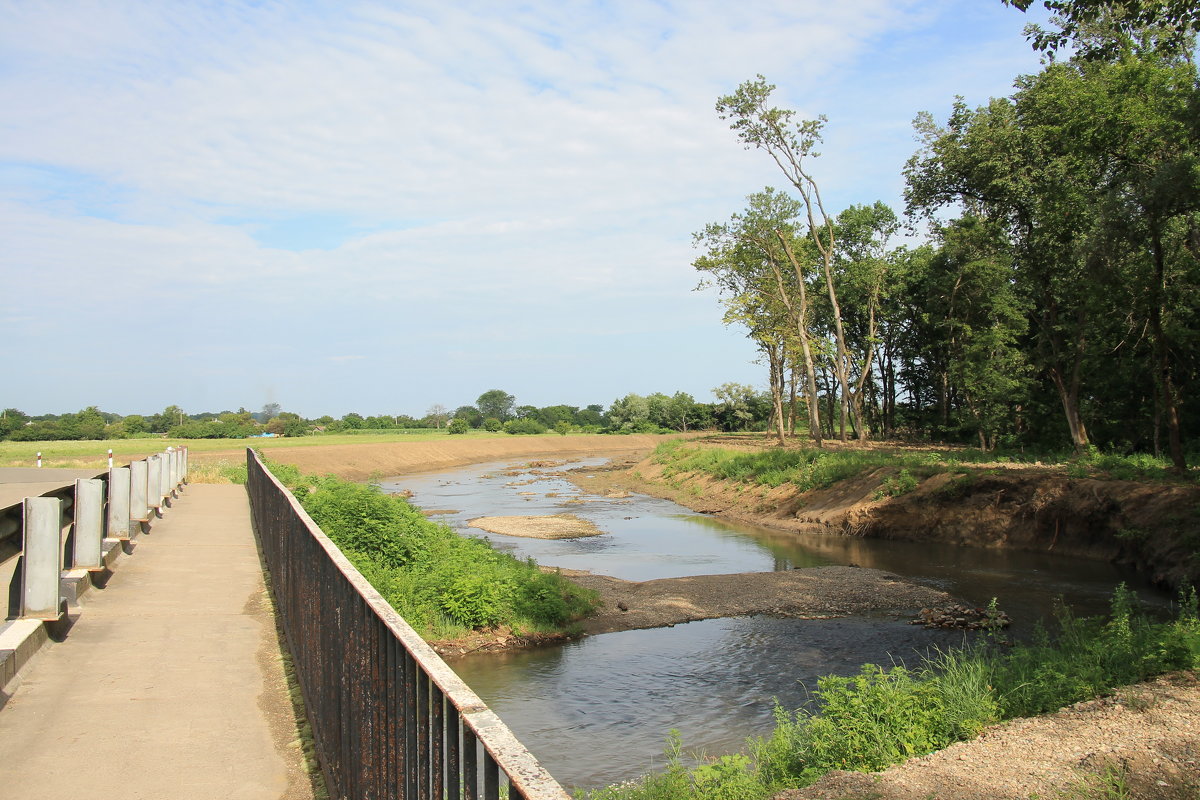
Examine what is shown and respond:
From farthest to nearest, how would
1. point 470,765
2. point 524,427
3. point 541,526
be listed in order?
point 524,427 < point 541,526 < point 470,765

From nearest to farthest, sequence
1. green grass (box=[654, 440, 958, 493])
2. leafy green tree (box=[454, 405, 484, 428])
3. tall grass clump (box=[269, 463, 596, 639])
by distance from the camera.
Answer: tall grass clump (box=[269, 463, 596, 639]) < green grass (box=[654, 440, 958, 493]) < leafy green tree (box=[454, 405, 484, 428])

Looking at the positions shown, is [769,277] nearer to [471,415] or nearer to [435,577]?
[435,577]

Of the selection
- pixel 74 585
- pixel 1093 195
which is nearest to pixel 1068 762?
pixel 74 585

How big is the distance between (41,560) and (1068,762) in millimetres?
8543

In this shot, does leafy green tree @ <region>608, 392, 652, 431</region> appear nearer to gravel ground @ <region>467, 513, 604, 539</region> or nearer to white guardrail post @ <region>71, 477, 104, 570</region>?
gravel ground @ <region>467, 513, 604, 539</region>

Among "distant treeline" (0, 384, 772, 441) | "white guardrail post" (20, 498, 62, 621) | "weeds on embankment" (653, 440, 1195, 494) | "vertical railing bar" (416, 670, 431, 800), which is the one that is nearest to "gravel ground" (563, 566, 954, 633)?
"weeds on embankment" (653, 440, 1195, 494)

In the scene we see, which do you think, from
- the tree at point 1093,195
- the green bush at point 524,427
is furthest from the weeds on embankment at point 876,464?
the green bush at point 524,427

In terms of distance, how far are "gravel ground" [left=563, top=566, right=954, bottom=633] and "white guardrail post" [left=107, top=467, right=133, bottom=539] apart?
7.10 meters

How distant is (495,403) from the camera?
7224 inches

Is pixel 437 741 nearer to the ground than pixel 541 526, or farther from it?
farther from it

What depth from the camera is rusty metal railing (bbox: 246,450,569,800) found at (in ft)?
7.59

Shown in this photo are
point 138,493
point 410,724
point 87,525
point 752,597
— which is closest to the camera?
point 410,724

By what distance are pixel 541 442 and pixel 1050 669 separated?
8683 cm

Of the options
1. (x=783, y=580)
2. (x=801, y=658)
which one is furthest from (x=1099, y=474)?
(x=801, y=658)
